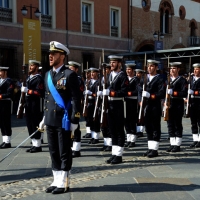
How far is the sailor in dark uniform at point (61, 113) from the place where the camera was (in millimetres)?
6035

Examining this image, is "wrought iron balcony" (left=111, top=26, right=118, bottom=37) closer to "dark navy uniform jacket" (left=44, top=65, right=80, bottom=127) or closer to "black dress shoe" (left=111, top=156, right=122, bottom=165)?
"black dress shoe" (left=111, top=156, right=122, bottom=165)

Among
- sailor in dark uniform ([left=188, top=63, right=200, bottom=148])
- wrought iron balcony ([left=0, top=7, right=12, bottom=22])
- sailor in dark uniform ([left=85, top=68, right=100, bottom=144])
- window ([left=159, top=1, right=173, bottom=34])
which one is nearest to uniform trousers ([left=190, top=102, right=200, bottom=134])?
sailor in dark uniform ([left=188, top=63, right=200, bottom=148])

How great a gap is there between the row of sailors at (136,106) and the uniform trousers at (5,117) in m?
2.02

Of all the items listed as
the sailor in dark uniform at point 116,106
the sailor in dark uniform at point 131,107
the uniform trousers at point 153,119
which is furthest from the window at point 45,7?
the sailor in dark uniform at point 116,106

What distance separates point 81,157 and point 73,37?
1925 centimetres

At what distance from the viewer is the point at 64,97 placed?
6.13 m

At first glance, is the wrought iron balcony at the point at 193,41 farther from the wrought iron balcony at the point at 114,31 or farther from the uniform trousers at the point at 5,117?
the uniform trousers at the point at 5,117

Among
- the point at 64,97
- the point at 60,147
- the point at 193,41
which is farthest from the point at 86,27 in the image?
the point at 60,147

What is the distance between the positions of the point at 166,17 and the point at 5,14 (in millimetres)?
16944

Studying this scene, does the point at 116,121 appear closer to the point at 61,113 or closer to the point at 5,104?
the point at 61,113

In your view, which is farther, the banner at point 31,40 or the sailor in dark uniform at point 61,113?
the banner at point 31,40

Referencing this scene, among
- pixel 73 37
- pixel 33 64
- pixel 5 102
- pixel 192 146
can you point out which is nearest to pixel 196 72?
pixel 192 146

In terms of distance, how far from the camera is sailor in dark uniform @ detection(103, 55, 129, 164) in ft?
26.9

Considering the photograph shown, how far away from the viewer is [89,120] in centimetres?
1148
